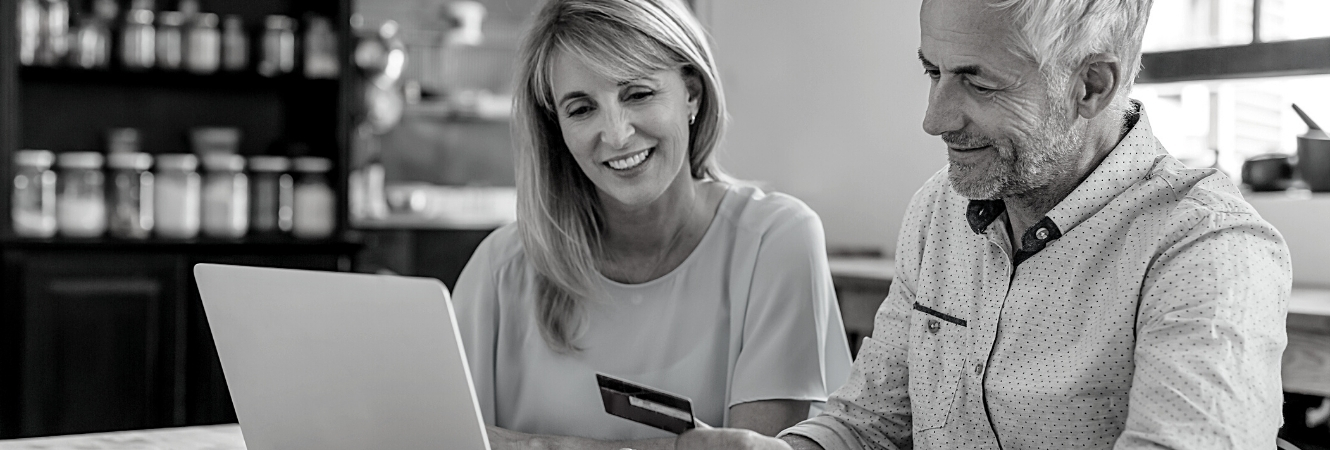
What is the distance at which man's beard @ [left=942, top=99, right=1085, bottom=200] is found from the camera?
1.02m

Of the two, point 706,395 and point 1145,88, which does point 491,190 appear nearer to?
point 1145,88

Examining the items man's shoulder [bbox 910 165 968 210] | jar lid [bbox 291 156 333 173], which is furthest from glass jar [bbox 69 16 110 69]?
man's shoulder [bbox 910 165 968 210]

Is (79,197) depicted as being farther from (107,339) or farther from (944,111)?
(944,111)

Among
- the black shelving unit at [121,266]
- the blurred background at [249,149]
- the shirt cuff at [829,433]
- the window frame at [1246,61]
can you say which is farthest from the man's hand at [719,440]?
the black shelving unit at [121,266]

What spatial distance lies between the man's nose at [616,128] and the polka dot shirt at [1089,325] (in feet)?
Result: 1.26

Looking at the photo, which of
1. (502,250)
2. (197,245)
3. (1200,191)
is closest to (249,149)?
(197,245)

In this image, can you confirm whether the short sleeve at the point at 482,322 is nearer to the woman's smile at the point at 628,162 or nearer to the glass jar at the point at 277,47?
the woman's smile at the point at 628,162

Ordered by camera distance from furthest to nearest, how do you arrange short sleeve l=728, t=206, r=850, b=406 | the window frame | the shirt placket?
the window frame → short sleeve l=728, t=206, r=850, b=406 → the shirt placket

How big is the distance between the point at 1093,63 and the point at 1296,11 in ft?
5.83

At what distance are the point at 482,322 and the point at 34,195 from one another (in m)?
2.35

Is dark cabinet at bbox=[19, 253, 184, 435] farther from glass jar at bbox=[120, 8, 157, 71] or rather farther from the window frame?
the window frame

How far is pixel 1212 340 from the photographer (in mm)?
861

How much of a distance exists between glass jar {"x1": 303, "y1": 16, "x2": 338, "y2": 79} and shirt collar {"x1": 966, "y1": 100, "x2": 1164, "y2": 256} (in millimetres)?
2832

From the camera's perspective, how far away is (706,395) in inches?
58.9
